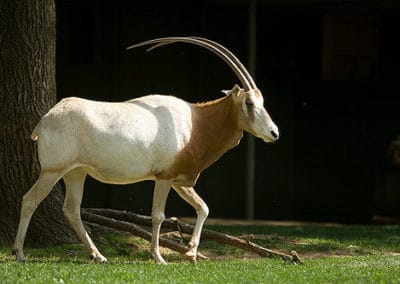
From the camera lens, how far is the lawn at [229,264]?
9062 mm

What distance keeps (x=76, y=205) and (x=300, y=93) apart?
9.49m

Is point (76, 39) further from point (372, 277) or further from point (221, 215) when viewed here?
point (372, 277)

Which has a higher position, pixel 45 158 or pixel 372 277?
pixel 45 158

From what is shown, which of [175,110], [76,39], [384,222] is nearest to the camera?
[175,110]

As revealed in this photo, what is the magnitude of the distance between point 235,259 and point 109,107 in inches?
98.2

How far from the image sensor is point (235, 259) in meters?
12.0

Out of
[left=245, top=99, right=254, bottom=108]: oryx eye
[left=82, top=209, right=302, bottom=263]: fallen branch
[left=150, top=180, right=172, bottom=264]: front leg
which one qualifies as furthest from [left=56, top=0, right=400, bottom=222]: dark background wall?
[left=150, top=180, right=172, bottom=264]: front leg

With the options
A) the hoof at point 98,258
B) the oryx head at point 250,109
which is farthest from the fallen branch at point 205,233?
the oryx head at point 250,109

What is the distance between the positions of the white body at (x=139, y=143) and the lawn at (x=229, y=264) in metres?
0.61

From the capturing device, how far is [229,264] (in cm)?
1061

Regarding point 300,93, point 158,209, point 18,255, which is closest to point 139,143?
point 158,209

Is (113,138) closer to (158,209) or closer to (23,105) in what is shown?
(158,209)

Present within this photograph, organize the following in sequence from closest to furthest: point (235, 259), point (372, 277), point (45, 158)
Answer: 1. point (372, 277)
2. point (45, 158)
3. point (235, 259)

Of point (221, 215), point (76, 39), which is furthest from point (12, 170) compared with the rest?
point (221, 215)
